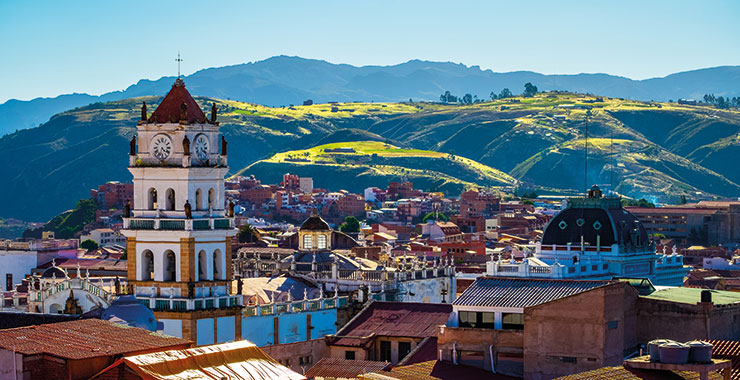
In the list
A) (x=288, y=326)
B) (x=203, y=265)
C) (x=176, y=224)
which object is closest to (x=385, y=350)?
(x=288, y=326)

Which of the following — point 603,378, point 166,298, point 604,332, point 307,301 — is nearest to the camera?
point 603,378

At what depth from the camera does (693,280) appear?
377 ft

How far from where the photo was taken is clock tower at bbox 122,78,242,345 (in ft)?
181

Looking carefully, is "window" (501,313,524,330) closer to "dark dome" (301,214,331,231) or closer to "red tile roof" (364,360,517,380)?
"red tile roof" (364,360,517,380)

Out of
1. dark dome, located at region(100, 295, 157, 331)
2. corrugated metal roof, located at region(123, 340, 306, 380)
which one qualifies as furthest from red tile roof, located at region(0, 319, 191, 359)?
dark dome, located at region(100, 295, 157, 331)

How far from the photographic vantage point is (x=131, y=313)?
5150 cm

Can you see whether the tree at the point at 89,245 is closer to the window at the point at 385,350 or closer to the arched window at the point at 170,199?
the arched window at the point at 170,199

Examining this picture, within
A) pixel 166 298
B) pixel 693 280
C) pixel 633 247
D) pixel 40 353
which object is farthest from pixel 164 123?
pixel 693 280

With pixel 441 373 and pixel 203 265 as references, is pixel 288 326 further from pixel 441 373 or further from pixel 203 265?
pixel 441 373

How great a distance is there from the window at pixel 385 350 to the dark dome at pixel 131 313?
8.95 meters

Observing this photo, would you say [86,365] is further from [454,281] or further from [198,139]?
[454,281]

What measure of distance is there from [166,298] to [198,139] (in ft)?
19.7

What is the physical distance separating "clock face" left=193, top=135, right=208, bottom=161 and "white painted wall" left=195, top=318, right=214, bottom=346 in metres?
6.02

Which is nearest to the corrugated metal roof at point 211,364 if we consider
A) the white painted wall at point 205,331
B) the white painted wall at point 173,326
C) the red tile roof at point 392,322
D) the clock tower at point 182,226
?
the white painted wall at point 173,326
